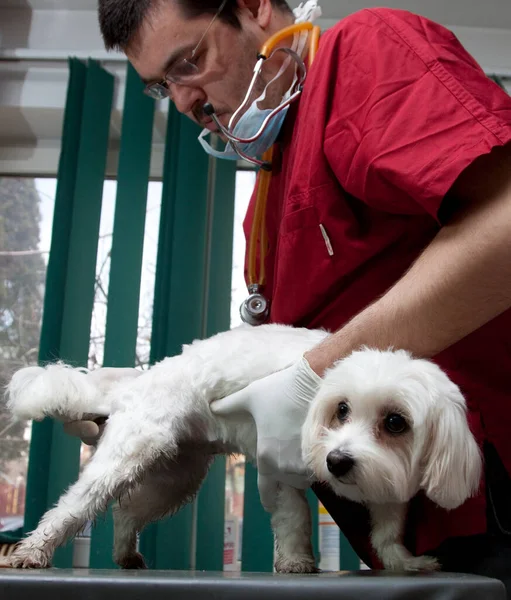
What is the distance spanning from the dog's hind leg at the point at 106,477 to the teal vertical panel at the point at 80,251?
945 mm

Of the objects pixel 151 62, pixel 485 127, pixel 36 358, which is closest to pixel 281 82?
pixel 151 62

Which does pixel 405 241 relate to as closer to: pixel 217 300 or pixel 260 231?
pixel 260 231

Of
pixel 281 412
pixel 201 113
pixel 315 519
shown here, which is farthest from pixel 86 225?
pixel 281 412

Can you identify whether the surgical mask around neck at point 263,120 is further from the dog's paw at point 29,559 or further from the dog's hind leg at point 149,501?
the dog's paw at point 29,559

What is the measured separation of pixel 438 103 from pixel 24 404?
2.76 ft

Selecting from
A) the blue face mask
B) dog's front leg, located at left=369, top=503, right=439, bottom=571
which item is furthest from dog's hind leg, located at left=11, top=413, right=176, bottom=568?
the blue face mask

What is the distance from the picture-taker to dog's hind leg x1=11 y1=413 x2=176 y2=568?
913mm

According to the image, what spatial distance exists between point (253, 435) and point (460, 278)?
0.48m

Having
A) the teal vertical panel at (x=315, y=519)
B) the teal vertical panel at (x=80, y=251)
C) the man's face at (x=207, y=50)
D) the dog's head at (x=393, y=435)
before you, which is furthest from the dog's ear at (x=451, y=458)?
the teal vertical panel at (x=80, y=251)

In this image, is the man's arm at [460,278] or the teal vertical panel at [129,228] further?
the teal vertical panel at [129,228]

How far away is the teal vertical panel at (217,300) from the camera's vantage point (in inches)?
73.0

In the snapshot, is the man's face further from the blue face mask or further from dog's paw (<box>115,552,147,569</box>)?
dog's paw (<box>115,552,147,569</box>)

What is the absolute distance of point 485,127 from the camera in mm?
736

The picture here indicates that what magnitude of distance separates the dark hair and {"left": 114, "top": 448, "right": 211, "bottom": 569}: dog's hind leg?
840 mm
